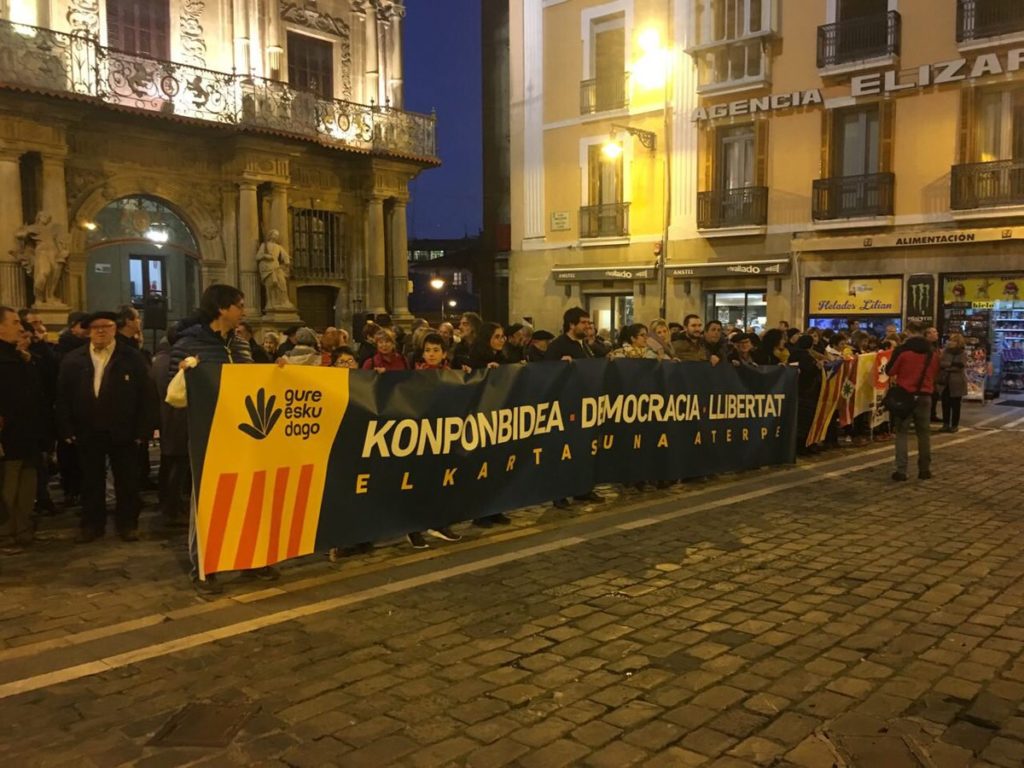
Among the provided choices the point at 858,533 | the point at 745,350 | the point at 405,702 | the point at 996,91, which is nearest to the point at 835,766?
the point at 405,702

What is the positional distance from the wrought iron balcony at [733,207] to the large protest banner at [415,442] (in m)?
14.1

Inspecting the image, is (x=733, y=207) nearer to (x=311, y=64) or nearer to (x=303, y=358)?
(x=311, y=64)

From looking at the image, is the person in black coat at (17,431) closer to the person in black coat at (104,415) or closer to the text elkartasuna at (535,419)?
the person in black coat at (104,415)

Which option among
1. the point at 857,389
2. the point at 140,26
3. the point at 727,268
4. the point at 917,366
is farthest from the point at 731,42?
the point at 917,366

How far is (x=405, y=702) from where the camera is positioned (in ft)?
13.9

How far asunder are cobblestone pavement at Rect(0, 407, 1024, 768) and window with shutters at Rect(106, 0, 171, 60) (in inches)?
651

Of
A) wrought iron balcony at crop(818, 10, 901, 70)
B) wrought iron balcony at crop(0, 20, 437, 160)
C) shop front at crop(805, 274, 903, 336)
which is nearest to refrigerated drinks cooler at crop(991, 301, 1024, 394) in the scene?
shop front at crop(805, 274, 903, 336)

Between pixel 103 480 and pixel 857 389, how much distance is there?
33.7ft

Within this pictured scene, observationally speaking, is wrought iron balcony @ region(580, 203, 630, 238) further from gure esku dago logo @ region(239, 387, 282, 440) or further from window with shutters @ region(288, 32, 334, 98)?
gure esku dago logo @ region(239, 387, 282, 440)

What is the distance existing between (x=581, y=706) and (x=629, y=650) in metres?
0.76

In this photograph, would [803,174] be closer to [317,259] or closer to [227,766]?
[317,259]

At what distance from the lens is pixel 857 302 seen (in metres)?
22.0

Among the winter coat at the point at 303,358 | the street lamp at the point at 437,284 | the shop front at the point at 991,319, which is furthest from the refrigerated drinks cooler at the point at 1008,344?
the street lamp at the point at 437,284

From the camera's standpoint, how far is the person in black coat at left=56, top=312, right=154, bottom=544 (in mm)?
6980
